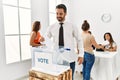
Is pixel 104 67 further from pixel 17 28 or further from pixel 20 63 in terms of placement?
pixel 17 28

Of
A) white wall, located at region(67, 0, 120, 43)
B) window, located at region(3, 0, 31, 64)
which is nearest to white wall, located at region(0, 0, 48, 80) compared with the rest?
window, located at region(3, 0, 31, 64)

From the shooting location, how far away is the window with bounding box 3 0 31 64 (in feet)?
11.0

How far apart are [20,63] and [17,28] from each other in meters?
0.84

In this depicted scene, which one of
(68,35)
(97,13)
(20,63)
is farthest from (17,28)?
(97,13)

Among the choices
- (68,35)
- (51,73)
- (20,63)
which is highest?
(68,35)

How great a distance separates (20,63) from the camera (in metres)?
3.68

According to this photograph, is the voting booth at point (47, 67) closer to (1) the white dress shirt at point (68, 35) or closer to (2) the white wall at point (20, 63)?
(1) the white dress shirt at point (68, 35)

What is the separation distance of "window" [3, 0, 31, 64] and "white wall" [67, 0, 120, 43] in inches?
83.1

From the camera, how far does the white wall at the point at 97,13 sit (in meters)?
4.75

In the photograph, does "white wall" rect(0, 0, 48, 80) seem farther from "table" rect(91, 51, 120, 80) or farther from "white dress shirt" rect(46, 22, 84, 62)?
"table" rect(91, 51, 120, 80)

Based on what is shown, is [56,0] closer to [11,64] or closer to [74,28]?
[11,64]

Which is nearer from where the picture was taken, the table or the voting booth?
the voting booth

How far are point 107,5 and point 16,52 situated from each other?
3.16 metres

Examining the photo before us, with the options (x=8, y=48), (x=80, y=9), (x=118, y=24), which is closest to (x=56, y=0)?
(x=80, y=9)
